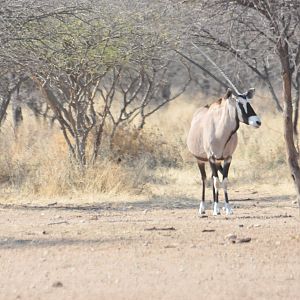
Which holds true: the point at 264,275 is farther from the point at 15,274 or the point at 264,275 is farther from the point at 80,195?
the point at 80,195

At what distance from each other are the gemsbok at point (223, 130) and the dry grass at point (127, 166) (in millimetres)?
3316

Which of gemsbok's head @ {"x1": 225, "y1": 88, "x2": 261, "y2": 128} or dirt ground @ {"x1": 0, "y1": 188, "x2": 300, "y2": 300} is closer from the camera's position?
dirt ground @ {"x1": 0, "y1": 188, "x2": 300, "y2": 300}

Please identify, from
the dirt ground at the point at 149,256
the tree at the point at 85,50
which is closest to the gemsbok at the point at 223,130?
the dirt ground at the point at 149,256

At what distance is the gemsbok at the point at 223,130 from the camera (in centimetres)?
1420

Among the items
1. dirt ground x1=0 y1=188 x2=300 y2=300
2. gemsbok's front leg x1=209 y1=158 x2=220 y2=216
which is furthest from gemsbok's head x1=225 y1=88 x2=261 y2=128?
dirt ground x1=0 y1=188 x2=300 y2=300

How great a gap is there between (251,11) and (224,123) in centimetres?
304

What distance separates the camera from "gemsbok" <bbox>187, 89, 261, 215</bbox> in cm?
1420

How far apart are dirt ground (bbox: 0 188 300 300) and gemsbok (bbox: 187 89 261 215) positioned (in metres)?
0.62

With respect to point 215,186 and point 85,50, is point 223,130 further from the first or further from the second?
point 85,50

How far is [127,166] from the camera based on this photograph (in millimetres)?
20391

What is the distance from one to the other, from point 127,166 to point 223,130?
6.11m

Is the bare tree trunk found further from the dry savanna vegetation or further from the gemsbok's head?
the gemsbok's head

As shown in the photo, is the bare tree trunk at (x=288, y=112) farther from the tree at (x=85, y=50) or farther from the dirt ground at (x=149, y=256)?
the tree at (x=85, y=50)

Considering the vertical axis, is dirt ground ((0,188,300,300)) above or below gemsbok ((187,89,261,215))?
below
